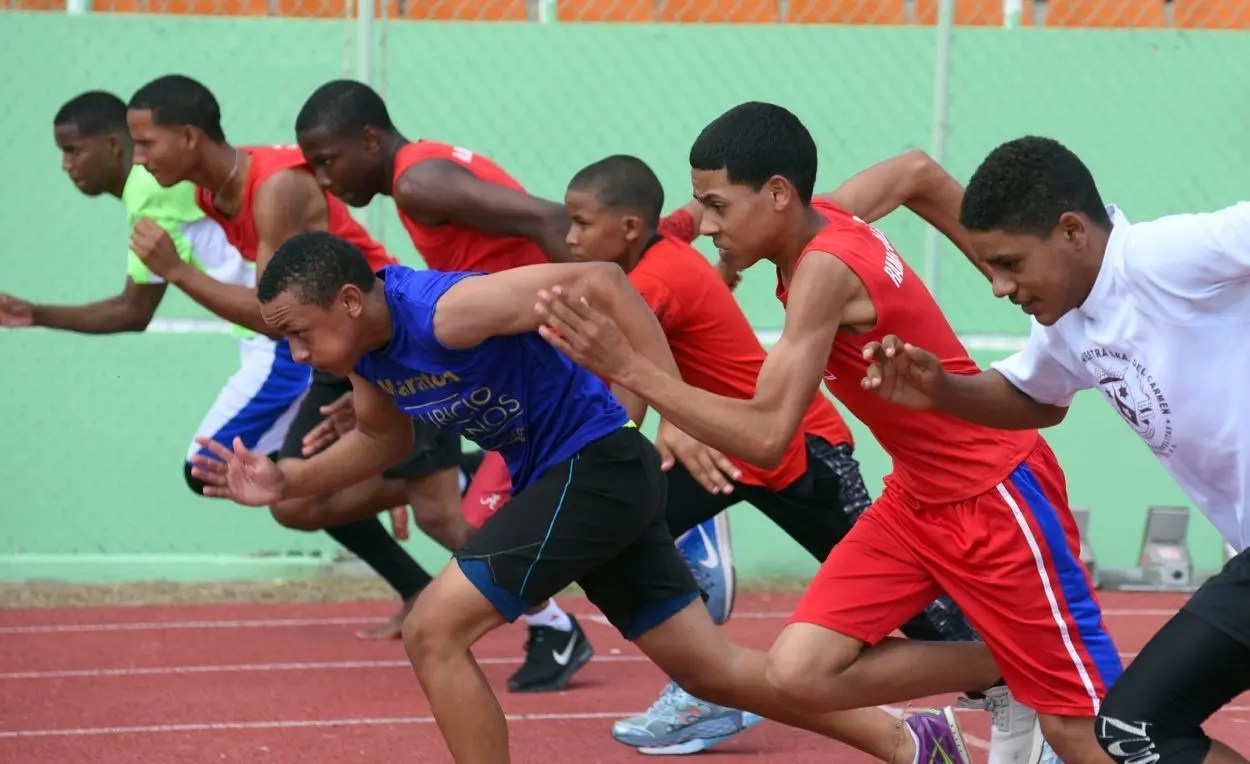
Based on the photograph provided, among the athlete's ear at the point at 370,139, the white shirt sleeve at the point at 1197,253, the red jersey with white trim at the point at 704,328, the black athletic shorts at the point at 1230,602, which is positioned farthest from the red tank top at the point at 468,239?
the black athletic shorts at the point at 1230,602

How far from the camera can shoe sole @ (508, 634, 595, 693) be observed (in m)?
6.62

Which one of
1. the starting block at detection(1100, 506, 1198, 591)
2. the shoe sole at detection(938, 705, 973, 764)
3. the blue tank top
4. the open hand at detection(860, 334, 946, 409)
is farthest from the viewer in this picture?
the starting block at detection(1100, 506, 1198, 591)

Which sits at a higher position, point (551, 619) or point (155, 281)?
point (155, 281)

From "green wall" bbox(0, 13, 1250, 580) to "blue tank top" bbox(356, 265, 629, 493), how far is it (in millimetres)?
4150

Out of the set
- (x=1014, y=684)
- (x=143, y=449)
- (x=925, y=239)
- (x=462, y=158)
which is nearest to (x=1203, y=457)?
(x=1014, y=684)

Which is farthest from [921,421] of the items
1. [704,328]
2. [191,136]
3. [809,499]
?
[191,136]

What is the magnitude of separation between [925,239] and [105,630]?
432cm

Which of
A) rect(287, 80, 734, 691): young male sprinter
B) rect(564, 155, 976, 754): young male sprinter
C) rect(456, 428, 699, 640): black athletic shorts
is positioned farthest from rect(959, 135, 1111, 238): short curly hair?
rect(287, 80, 734, 691): young male sprinter

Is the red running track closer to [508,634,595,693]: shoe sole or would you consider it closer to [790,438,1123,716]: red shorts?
[508,634,595,693]: shoe sole

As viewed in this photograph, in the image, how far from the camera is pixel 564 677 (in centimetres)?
668

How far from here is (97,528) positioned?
29.2 ft

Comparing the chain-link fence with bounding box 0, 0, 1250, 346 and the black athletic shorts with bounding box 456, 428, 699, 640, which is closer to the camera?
the black athletic shorts with bounding box 456, 428, 699, 640

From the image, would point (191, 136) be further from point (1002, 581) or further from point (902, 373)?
point (1002, 581)

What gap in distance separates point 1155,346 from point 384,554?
4.38m
